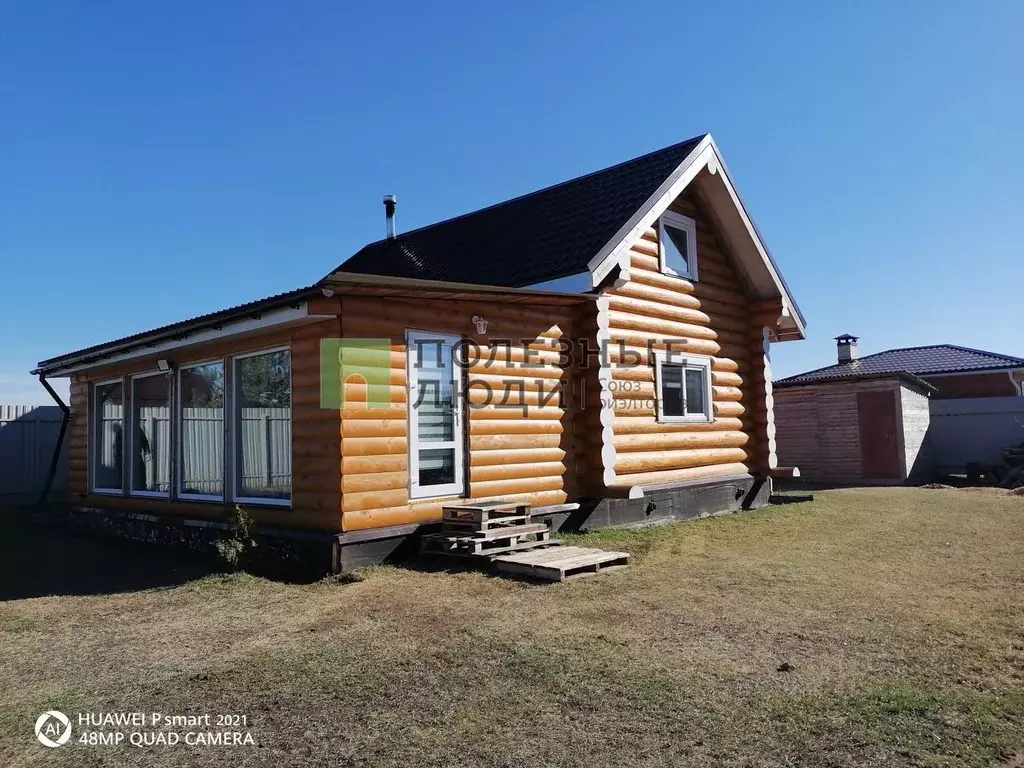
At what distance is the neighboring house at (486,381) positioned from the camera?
27.8 ft

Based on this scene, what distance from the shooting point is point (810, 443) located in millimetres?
22406

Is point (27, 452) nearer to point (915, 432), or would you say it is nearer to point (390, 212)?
point (390, 212)

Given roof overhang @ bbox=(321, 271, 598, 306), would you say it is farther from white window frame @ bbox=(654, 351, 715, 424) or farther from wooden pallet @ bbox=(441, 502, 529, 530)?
wooden pallet @ bbox=(441, 502, 529, 530)

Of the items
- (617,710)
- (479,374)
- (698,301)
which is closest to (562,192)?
(698,301)

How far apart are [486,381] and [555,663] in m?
5.13

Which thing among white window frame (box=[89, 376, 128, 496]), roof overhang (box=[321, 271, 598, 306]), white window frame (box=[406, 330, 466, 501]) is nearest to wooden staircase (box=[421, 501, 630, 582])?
white window frame (box=[406, 330, 466, 501])

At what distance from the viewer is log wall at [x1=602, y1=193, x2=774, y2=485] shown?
11938 millimetres

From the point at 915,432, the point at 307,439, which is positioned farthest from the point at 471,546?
the point at 915,432

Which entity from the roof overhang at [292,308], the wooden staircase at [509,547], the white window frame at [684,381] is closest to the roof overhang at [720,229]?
the roof overhang at [292,308]

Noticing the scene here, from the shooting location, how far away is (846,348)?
2822 centimetres

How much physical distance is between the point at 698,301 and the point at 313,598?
30.8 feet

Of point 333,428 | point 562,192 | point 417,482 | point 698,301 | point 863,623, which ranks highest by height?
point 562,192

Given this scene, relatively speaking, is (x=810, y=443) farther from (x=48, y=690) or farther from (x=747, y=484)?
(x=48, y=690)

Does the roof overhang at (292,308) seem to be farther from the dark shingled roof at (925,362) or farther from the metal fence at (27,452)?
the dark shingled roof at (925,362)
